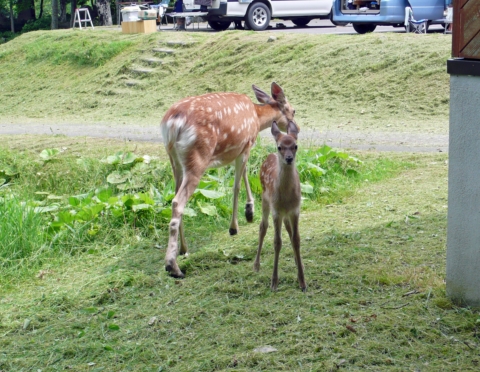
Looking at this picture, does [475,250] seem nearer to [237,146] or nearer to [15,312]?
[237,146]

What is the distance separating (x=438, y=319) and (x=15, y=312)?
3068 mm

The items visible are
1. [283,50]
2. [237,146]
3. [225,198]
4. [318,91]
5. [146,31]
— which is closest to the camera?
[237,146]

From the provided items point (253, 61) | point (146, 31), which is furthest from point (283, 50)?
point (146, 31)

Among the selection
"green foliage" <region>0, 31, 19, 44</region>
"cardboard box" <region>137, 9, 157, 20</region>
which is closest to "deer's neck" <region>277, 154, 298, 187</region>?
"cardboard box" <region>137, 9, 157, 20</region>

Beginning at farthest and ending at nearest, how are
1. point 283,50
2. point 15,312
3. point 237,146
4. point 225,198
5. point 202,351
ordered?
1. point 283,50
2. point 225,198
3. point 237,146
4. point 15,312
5. point 202,351

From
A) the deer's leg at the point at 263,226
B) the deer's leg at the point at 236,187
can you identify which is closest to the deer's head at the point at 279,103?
the deer's leg at the point at 236,187

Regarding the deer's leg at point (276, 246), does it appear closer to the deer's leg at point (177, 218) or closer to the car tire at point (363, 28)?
the deer's leg at point (177, 218)

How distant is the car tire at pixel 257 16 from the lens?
2212 centimetres

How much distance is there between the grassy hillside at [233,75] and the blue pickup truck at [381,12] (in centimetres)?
279

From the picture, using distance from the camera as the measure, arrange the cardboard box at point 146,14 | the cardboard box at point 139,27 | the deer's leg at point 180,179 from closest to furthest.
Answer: the deer's leg at point 180,179 < the cardboard box at point 139,27 < the cardboard box at point 146,14

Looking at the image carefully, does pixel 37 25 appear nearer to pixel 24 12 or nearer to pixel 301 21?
pixel 24 12

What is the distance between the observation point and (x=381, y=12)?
18.7 meters

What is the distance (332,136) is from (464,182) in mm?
6740

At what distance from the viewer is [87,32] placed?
22047 millimetres
